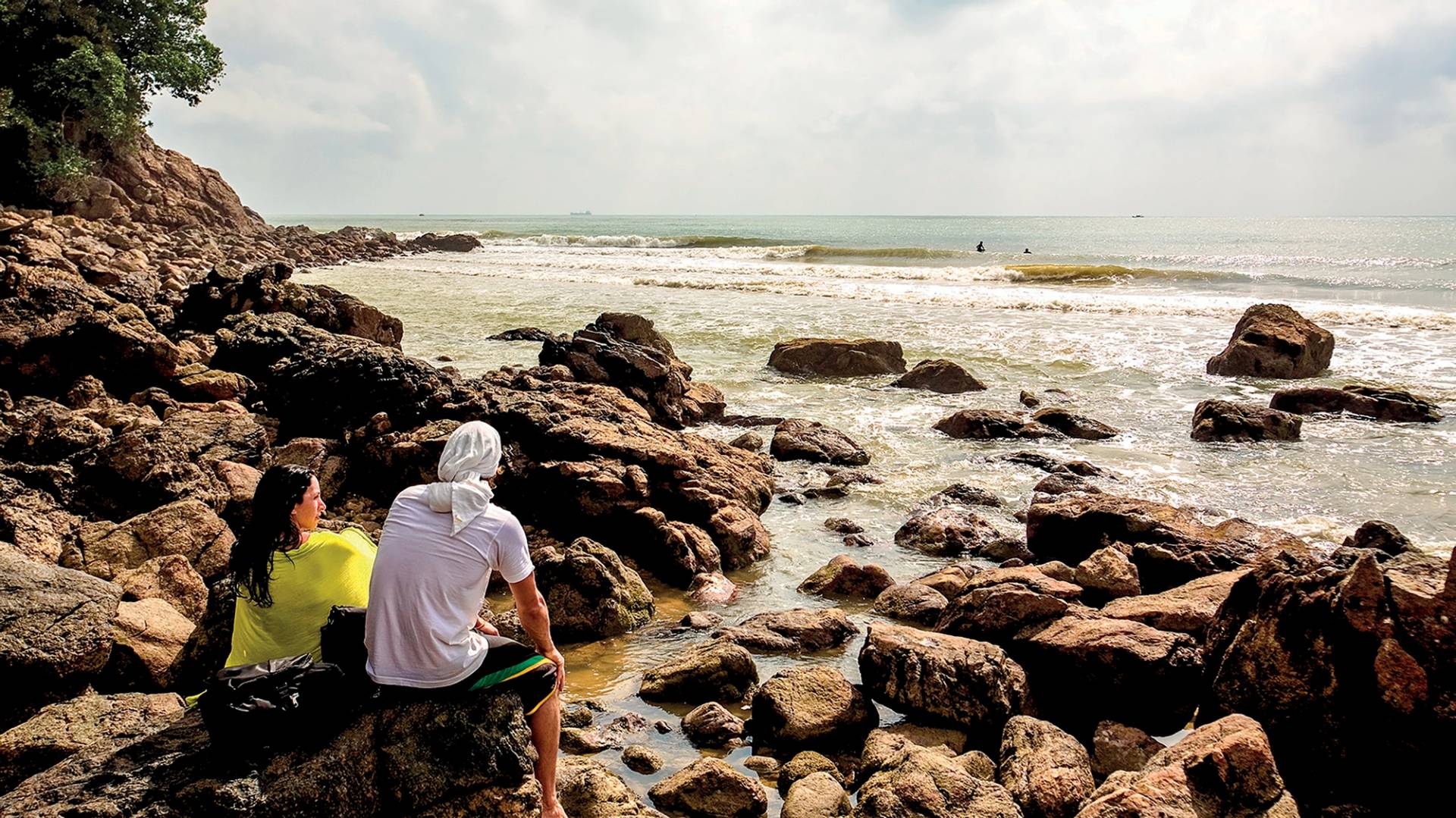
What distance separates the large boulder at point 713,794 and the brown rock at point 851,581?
139 inches

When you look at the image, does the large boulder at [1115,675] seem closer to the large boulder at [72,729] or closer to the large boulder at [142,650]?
the large boulder at [72,729]

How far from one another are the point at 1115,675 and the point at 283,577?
5.01 meters

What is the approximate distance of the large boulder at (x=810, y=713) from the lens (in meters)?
5.56

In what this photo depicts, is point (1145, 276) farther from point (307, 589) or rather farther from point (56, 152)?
point (56, 152)

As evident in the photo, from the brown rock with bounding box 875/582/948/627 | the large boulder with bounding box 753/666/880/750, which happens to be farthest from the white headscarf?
the brown rock with bounding box 875/582/948/627

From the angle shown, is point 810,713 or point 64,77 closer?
point 810,713

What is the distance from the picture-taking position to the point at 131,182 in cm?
5134

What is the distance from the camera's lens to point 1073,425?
47.2 feet

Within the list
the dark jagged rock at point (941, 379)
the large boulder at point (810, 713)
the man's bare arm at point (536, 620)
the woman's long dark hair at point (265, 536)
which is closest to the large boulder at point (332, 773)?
the man's bare arm at point (536, 620)

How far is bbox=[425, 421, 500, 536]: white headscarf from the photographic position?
3936 millimetres

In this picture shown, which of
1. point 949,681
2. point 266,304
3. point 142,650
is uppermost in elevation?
point 266,304

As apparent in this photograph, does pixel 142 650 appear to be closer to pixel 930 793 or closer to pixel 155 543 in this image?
pixel 155 543

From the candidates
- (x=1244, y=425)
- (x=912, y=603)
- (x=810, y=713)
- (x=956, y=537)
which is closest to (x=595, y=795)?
(x=810, y=713)

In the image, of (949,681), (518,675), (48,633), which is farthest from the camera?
(949,681)
